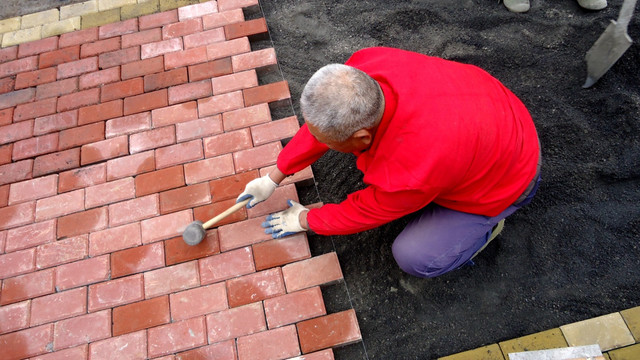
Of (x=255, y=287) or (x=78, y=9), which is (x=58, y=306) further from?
(x=78, y=9)

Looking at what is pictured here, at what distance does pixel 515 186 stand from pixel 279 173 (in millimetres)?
1207

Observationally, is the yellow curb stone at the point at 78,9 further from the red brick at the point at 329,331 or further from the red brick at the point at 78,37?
the red brick at the point at 329,331

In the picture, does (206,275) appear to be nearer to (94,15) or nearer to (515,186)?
(515,186)

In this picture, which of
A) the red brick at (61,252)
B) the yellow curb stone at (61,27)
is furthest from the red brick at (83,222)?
the yellow curb stone at (61,27)

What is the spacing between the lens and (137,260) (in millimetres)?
2357

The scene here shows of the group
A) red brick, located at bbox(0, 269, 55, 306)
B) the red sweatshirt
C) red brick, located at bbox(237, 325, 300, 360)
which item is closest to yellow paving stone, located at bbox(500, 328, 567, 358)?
the red sweatshirt

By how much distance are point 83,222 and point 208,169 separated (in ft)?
2.64

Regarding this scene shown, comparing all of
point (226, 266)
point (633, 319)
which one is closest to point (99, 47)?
point (226, 266)

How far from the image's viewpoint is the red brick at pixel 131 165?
8.54ft

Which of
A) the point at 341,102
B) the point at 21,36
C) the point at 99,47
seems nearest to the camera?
the point at 341,102

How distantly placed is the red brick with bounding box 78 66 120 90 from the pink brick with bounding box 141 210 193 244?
48.1 inches

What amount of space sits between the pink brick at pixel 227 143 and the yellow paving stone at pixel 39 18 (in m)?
1.97

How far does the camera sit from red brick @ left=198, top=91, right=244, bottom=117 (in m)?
2.77

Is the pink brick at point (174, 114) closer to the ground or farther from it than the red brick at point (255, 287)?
farther from it
